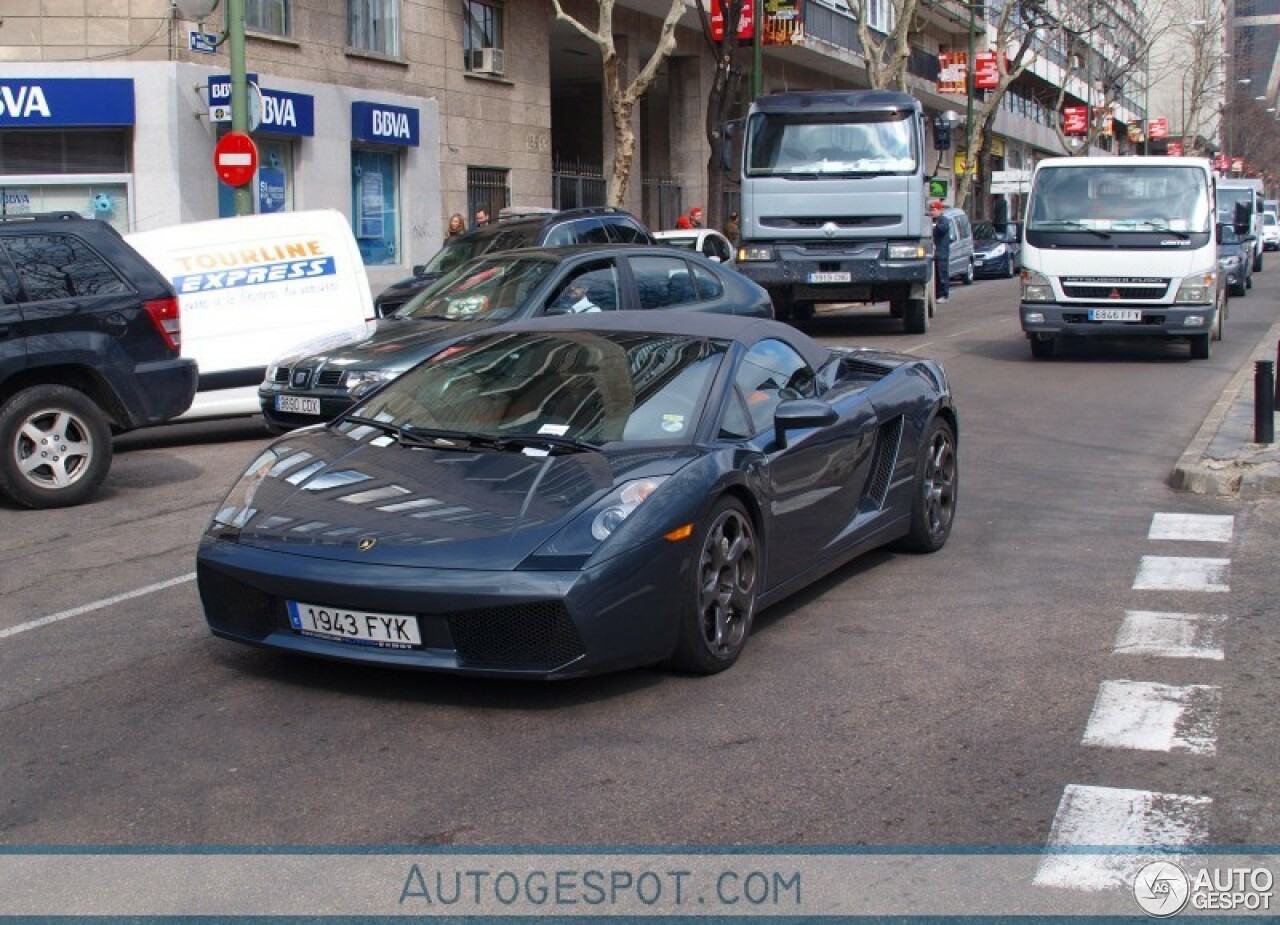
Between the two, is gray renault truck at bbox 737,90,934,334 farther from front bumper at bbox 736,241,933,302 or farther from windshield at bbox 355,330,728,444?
windshield at bbox 355,330,728,444

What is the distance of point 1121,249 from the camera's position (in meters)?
18.0

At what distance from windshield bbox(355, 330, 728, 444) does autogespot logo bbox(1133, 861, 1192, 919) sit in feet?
8.53

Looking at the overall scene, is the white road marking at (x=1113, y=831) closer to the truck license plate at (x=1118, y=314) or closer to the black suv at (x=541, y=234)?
the black suv at (x=541, y=234)

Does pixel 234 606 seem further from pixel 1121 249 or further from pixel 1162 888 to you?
pixel 1121 249

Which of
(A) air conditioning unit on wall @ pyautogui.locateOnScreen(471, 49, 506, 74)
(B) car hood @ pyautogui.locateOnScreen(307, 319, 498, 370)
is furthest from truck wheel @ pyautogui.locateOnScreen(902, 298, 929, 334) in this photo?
(B) car hood @ pyautogui.locateOnScreen(307, 319, 498, 370)

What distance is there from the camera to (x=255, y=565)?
5.68m

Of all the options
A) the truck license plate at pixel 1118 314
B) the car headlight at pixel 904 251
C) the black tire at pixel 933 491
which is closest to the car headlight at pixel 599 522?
the black tire at pixel 933 491

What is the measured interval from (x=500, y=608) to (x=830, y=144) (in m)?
16.8

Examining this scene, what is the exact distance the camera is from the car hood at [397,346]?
37.4ft

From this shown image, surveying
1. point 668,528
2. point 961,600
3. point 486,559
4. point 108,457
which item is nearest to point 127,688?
point 486,559

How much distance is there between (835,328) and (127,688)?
1931 cm

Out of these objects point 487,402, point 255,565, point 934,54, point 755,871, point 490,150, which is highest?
point 934,54

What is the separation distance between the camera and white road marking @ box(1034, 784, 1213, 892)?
4219mm

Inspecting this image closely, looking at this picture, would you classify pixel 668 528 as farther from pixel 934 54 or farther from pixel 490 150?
pixel 934 54
